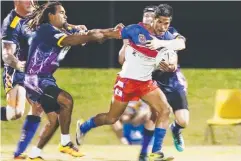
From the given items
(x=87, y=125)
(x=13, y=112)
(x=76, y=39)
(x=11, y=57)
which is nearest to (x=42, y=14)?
(x=76, y=39)

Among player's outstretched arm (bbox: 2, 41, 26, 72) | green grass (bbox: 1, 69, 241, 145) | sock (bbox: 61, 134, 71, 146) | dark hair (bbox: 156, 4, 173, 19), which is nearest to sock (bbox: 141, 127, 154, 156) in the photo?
sock (bbox: 61, 134, 71, 146)

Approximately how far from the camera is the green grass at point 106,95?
12.8 metres

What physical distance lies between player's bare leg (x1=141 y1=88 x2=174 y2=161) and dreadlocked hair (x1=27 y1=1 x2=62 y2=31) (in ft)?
5.25

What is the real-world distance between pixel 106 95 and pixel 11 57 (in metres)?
3.78

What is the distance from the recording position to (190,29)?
13.4 m

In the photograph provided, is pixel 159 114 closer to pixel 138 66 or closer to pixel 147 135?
pixel 138 66

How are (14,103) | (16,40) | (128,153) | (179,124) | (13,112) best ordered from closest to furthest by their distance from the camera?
(179,124) → (16,40) → (128,153) → (14,103) → (13,112)

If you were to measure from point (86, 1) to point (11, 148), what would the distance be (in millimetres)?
3393

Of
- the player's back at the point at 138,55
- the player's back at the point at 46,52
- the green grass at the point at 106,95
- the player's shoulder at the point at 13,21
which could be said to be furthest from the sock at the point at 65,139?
the green grass at the point at 106,95

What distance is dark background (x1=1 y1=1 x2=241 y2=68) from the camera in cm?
1303

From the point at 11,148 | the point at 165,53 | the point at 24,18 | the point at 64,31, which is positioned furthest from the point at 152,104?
the point at 11,148

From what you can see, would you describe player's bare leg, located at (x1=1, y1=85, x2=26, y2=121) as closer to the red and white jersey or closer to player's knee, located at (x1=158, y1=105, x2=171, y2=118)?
the red and white jersey

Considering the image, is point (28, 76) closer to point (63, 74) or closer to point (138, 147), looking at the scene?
point (138, 147)

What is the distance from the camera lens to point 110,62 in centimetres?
1341
